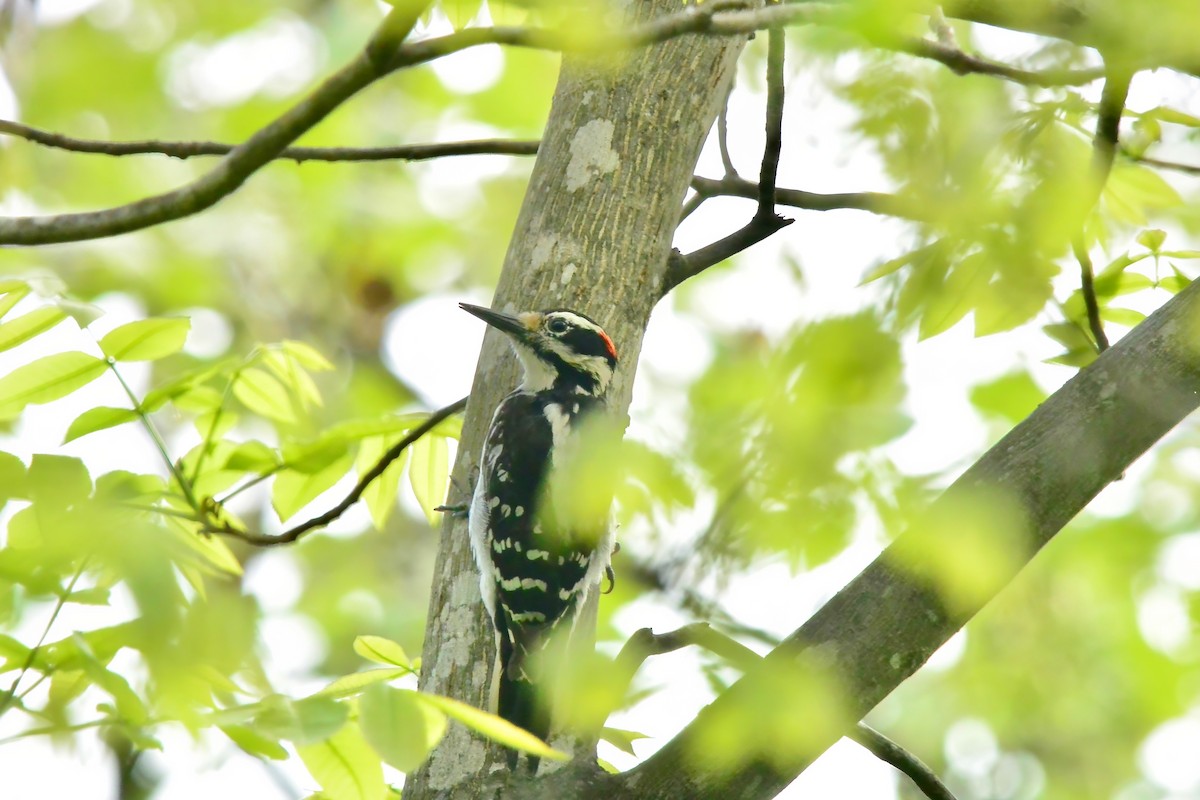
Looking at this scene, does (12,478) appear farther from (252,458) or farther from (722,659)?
(722,659)

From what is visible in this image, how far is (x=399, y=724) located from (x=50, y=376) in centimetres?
122

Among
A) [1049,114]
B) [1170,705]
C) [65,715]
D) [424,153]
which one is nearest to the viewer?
[1049,114]

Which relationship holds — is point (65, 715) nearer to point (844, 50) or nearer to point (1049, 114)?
point (844, 50)

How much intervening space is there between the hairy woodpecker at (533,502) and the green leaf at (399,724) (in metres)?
0.99

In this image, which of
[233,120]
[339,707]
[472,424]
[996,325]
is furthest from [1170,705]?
[233,120]

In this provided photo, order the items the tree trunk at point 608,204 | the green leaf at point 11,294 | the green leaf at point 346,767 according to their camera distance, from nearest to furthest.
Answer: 1. the green leaf at point 346,767
2. the green leaf at point 11,294
3. the tree trunk at point 608,204

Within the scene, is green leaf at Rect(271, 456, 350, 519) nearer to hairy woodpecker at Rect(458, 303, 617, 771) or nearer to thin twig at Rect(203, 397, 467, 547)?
thin twig at Rect(203, 397, 467, 547)

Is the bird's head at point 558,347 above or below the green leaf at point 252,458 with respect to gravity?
above

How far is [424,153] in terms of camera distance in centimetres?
304

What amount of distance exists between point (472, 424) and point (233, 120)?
5243 millimetres

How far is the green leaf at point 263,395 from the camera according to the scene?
2.78 m


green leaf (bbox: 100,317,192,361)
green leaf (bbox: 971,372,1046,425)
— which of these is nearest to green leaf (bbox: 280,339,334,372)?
green leaf (bbox: 100,317,192,361)

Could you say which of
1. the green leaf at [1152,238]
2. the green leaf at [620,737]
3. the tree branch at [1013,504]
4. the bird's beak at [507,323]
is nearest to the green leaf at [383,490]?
the bird's beak at [507,323]

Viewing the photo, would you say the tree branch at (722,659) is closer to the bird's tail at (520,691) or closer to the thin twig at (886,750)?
the thin twig at (886,750)
